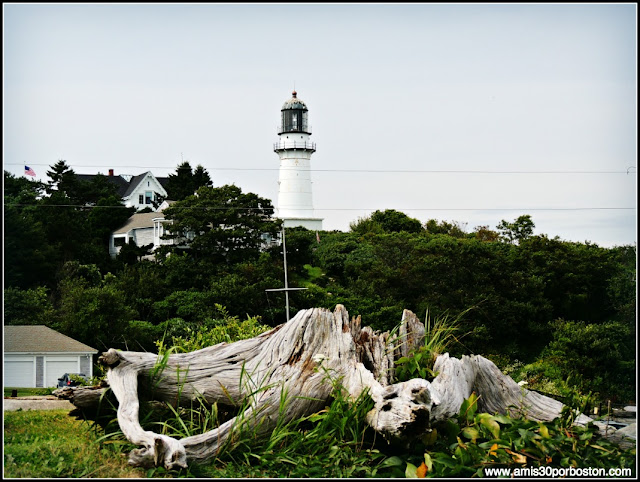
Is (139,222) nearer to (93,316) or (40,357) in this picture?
(93,316)

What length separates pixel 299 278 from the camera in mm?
26750

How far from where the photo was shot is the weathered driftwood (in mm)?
3996

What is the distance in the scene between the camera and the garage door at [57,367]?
16328mm

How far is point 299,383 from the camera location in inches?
185

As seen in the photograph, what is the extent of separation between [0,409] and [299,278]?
22679mm

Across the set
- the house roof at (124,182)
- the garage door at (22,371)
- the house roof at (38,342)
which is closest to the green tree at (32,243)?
the house roof at (38,342)

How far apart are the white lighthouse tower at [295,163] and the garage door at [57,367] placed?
1843 centimetres

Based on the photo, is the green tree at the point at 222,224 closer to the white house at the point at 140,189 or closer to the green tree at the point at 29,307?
the green tree at the point at 29,307

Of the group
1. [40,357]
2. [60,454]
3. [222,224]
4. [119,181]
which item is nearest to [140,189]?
[119,181]

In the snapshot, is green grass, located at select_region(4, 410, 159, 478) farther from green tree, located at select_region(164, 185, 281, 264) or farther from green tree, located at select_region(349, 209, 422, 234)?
green tree, located at select_region(349, 209, 422, 234)

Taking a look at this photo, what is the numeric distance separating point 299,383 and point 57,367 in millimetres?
13494

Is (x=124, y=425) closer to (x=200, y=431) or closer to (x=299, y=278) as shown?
(x=200, y=431)

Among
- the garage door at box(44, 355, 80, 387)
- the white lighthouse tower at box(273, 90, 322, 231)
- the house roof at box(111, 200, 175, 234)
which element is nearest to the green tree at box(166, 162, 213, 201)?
the white lighthouse tower at box(273, 90, 322, 231)

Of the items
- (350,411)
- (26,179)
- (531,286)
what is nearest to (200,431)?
(350,411)
